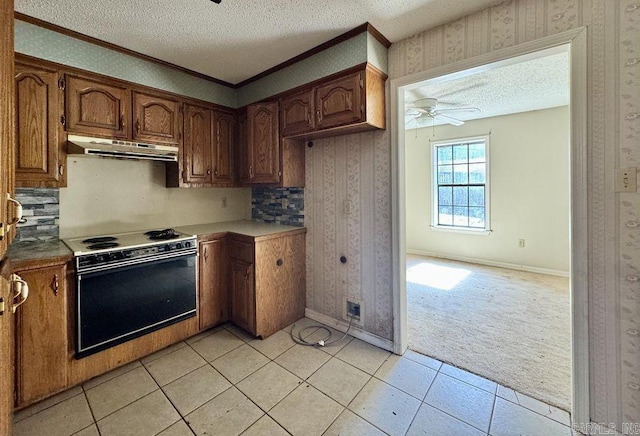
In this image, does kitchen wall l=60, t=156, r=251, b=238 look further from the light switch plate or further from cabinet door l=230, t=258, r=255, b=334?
the light switch plate

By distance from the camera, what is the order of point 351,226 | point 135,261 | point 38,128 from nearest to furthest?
point 38,128
point 135,261
point 351,226

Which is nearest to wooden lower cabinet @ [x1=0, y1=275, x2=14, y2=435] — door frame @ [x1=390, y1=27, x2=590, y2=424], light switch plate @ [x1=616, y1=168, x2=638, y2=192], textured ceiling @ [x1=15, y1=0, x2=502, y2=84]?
textured ceiling @ [x1=15, y1=0, x2=502, y2=84]

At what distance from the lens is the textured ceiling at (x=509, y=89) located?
111 inches

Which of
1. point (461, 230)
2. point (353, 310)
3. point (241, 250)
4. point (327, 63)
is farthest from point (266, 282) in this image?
point (461, 230)

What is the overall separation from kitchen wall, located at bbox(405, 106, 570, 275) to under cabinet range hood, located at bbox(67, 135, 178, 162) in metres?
4.78

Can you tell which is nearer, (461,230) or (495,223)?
(495,223)

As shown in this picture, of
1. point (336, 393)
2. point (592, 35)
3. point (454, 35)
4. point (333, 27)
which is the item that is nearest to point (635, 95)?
point (592, 35)

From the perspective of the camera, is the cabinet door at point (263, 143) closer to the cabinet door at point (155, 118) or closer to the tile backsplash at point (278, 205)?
the tile backsplash at point (278, 205)

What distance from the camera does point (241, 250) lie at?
2545 mm

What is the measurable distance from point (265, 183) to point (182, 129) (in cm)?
94

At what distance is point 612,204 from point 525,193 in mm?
3500

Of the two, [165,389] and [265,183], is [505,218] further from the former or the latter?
[165,389]

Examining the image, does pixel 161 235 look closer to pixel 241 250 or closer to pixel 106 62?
pixel 241 250

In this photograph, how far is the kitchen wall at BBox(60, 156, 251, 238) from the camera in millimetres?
2322
